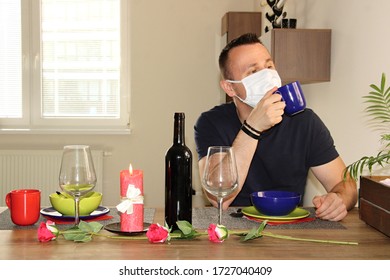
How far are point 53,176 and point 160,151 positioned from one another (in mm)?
890

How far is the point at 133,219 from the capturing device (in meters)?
1.49

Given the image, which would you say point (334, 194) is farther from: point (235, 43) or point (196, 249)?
point (235, 43)

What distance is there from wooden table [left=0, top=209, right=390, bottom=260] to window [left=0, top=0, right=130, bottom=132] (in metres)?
3.36

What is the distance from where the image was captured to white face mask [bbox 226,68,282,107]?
7.67 ft

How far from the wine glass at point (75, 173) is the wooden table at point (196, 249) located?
13 centimetres

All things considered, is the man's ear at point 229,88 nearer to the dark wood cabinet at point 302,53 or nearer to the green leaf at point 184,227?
the dark wood cabinet at point 302,53

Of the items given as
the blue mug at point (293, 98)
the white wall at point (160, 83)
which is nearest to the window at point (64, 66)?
the white wall at point (160, 83)

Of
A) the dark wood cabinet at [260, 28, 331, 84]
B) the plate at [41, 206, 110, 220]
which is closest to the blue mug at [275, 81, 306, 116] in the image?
the plate at [41, 206, 110, 220]

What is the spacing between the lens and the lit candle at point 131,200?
1442 mm

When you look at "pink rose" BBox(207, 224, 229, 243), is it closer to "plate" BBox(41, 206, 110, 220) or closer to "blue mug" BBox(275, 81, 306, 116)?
"plate" BBox(41, 206, 110, 220)

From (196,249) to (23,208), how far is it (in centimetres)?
56
